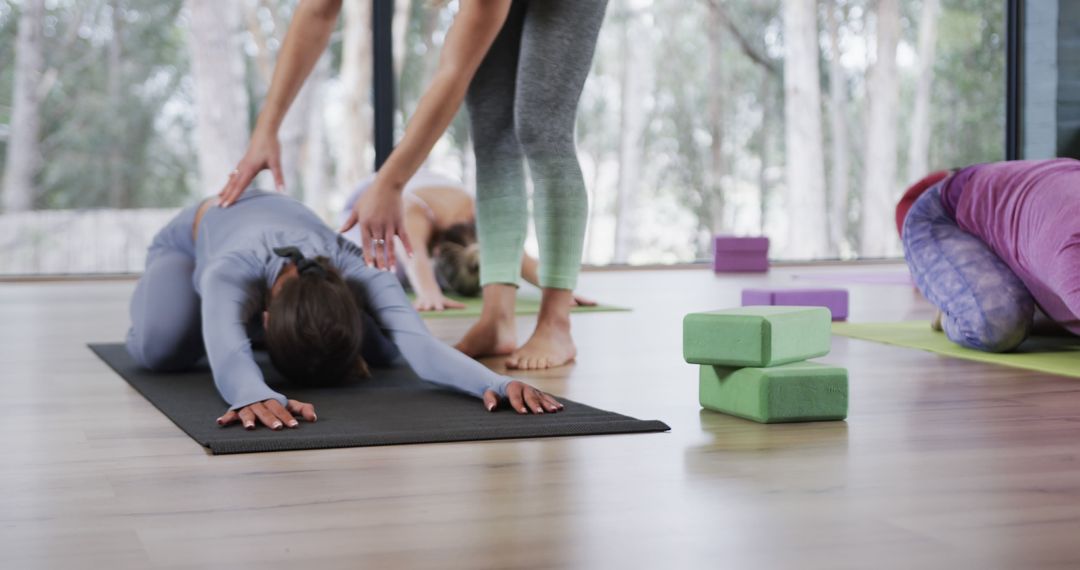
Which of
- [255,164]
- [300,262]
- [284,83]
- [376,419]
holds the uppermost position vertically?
[284,83]

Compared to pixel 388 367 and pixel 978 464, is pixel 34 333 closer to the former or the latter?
pixel 388 367

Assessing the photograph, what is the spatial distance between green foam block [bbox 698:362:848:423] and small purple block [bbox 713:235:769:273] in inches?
191

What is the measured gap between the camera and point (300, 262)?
7.58 feet

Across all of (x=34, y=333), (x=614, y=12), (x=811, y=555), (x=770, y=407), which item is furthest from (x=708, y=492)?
(x=614, y=12)

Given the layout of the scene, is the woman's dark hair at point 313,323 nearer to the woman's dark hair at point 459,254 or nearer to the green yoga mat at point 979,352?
the green yoga mat at point 979,352

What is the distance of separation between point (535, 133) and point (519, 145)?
4.6 inches

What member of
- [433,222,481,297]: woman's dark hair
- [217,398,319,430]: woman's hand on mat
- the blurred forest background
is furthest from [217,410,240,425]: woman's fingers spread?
the blurred forest background

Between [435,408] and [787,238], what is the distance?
27.8ft

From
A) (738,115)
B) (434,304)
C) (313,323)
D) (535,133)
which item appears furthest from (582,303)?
(738,115)

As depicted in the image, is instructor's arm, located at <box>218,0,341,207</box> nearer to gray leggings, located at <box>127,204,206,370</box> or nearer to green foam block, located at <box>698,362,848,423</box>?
gray leggings, located at <box>127,204,206,370</box>

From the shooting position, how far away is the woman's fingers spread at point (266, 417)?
188cm

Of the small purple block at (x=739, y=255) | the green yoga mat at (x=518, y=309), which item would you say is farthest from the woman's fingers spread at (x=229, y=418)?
the small purple block at (x=739, y=255)

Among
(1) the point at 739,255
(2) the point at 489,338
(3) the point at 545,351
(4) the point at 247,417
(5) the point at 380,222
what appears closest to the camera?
(4) the point at 247,417

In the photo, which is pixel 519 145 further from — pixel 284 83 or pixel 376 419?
pixel 376 419
